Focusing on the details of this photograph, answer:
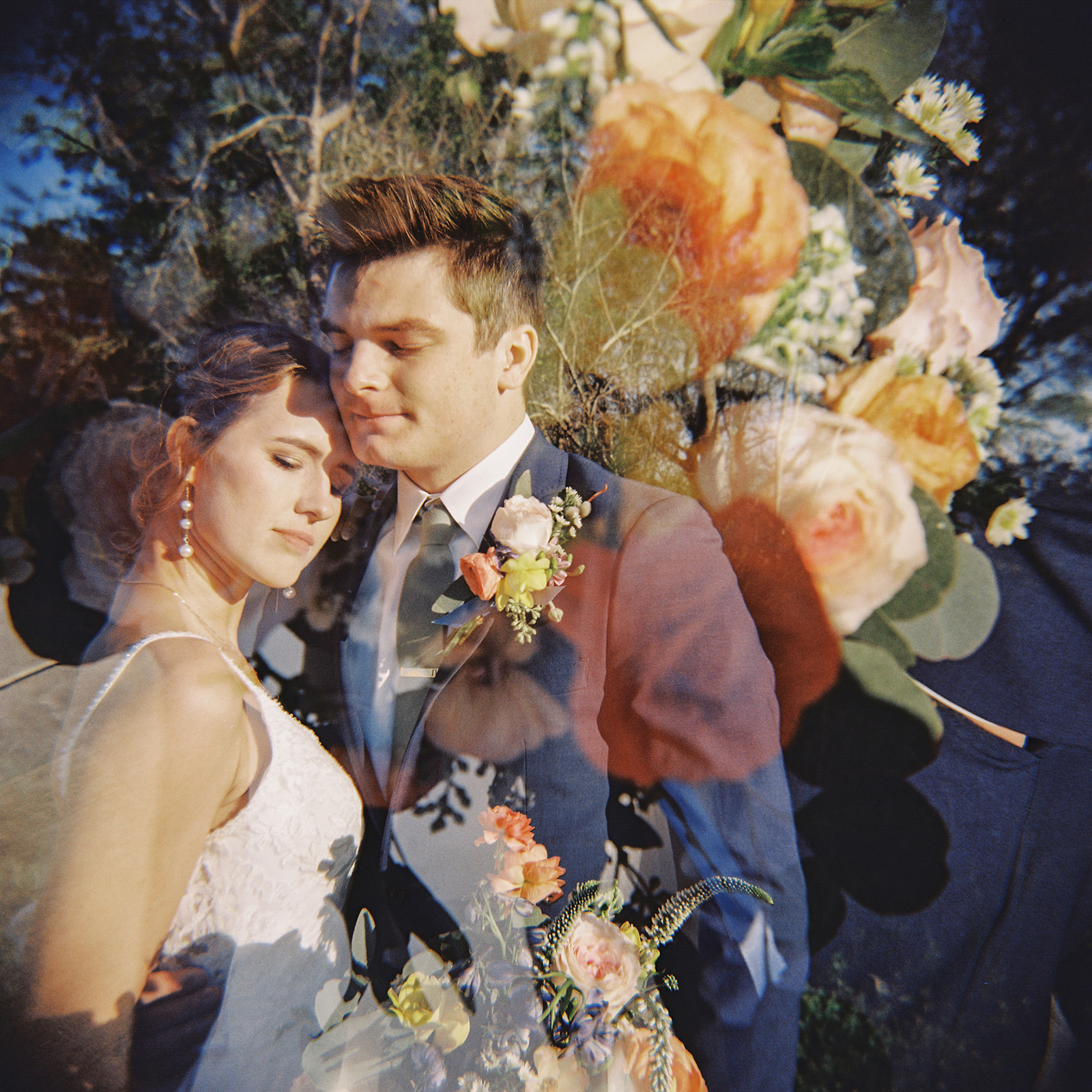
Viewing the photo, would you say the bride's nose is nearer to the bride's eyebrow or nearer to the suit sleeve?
the bride's eyebrow

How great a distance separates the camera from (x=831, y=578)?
1387 millimetres

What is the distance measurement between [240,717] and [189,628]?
8.9 inches

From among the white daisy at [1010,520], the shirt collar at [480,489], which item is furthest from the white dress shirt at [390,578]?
the white daisy at [1010,520]

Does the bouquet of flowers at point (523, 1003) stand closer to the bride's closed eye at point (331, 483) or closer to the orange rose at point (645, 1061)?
the orange rose at point (645, 1061)

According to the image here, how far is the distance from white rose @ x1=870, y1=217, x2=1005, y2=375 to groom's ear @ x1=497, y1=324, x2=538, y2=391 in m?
0.71

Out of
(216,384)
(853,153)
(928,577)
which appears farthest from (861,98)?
(216,384)

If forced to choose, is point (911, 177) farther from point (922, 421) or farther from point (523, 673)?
point (523, 673)

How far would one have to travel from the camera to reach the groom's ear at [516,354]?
4.68 feet

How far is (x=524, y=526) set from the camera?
1.41m

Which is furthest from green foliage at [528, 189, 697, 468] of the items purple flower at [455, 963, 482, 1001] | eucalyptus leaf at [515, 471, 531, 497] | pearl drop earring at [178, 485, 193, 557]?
purple flower at [455, 963, 482, 1001]

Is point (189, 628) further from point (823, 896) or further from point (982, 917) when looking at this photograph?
point (982, 917)

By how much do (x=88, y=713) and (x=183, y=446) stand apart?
0.58 meters

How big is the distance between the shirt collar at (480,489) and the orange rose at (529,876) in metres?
0.67

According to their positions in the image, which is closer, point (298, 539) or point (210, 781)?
point (210, 781)
